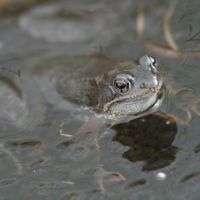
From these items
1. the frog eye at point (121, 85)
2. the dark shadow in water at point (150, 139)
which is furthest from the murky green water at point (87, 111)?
the frog eye at point (121, 85)

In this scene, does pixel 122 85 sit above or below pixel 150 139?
above

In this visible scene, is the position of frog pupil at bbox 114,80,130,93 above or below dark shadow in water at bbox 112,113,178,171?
above

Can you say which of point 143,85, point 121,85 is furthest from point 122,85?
point 143,85

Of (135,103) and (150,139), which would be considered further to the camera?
(135,103)

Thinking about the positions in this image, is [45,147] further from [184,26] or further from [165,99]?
[184,26]

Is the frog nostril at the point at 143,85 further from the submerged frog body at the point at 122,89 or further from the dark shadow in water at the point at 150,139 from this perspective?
the dark shadow in water at the point at 150,139

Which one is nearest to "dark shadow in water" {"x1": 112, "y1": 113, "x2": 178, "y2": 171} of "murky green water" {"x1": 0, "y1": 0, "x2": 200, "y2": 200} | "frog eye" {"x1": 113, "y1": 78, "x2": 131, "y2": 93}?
"murky green water" {"x1": 0, "y1": 0, "x2": 200, "y2": 200}

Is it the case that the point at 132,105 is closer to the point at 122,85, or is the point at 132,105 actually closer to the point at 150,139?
the point at 122,85

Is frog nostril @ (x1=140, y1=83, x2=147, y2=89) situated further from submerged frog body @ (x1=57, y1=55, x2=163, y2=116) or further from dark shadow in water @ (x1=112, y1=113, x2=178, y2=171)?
dark shadow in water @ (x1=112, y1=113, x2=178, y2=171)
